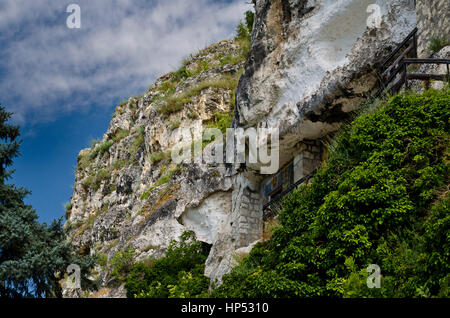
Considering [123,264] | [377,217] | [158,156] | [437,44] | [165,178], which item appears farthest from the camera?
[158,156]

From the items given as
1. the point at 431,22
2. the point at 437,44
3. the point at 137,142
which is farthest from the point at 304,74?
the point at 137,142

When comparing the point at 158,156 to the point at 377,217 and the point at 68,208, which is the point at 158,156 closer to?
the point at 68,208

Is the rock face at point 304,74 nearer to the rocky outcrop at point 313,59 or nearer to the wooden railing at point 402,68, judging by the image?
the rocky outcrop at point 313,59

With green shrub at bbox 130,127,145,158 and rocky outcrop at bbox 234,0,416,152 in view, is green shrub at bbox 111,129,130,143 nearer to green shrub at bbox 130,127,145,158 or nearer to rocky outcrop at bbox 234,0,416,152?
green shrub at bbox 130,127,145,158

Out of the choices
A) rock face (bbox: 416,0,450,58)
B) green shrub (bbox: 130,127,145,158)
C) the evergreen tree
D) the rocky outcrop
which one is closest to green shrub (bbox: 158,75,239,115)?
green shrub (bbox: 130,127,145,158)

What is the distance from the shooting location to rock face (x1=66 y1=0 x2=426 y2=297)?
31.1 feet

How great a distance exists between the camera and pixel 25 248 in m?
9.44

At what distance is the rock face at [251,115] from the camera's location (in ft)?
31.1

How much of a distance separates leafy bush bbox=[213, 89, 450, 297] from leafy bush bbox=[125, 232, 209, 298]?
4508 millimetres

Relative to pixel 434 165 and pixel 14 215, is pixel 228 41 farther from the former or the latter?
pixel 434 165

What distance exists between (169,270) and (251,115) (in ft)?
15.6

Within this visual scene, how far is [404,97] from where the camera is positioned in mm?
7211
